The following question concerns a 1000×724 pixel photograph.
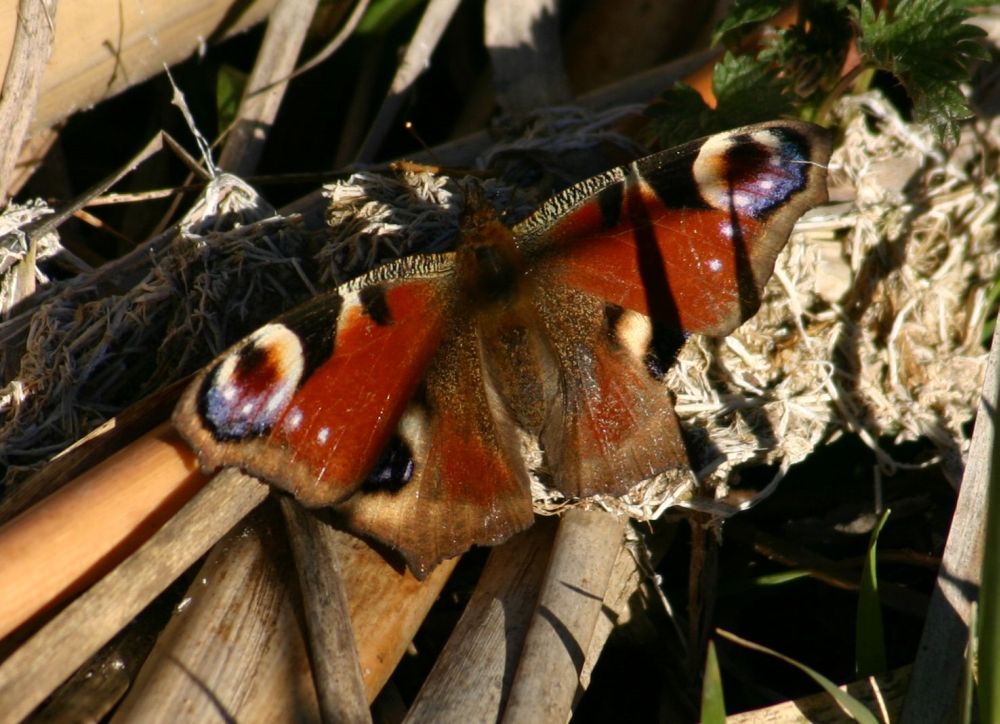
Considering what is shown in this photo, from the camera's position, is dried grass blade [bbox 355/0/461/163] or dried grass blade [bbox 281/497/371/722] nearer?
dried grass blade [bbox 281/497/371/722]

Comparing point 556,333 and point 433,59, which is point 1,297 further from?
point 433,59

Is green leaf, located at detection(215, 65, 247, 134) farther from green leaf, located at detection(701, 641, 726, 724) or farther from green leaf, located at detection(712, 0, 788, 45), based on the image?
green leaf, located at detection(701, 641, 726, 724)

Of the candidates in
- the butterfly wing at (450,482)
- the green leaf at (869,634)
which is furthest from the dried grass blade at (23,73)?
the green leaf at (869,634)

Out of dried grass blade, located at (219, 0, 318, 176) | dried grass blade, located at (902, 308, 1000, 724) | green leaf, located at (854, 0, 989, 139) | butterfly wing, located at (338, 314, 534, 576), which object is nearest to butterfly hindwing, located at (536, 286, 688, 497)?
butterfly wing, located at (338, 314, 534, 576)

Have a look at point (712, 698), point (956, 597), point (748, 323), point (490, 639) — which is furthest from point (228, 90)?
point (956, 597)

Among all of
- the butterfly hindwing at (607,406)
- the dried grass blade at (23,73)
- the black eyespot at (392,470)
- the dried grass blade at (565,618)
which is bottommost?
the dried grass blade at (565,618)

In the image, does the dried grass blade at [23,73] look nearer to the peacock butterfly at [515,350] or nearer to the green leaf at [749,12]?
the peacock butterfly at [515,350]

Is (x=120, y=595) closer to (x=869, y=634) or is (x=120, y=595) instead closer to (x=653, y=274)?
(x=653, y=274)
